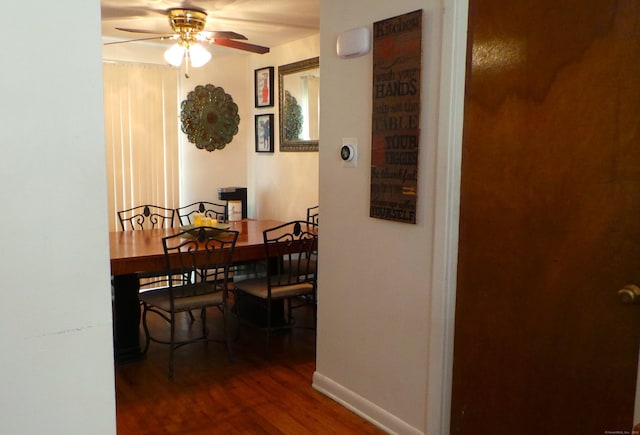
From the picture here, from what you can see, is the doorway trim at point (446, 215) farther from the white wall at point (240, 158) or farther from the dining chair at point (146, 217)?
the dining chair at point (146, 217)

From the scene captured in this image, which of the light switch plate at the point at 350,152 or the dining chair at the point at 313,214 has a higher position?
the light switch plate at the point at 350,152

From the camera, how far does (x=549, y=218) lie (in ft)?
5.49

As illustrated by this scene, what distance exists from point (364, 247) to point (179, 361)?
158 cm

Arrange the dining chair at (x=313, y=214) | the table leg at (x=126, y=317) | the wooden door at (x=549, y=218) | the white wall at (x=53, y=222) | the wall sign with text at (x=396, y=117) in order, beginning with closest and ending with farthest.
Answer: the white wall at (x=53, y=222) < the wooden door at (x=549, y=218) < the wall sign with text at (x=396, y=117) < the table leg at (x=126, y=317) < the dining chair at (x=313, y=214)

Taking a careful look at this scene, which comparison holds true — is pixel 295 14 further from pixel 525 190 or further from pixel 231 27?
pixel 525 190

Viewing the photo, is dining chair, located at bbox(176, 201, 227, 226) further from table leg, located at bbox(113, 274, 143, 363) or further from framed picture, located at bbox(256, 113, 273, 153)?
table leg, located at bbox(113, 274, 143, 363)

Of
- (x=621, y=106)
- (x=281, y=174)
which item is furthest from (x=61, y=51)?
(x=281, y=174)

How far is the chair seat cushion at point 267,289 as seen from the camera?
130 inches

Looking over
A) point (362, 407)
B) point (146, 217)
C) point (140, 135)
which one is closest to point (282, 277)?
point (362, 407)

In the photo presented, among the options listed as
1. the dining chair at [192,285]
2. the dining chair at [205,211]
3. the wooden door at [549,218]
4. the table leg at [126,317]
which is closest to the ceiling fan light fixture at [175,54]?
the dining chair at [192,285]

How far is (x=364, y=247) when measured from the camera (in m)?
2.46

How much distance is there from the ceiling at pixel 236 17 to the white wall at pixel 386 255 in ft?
3.63

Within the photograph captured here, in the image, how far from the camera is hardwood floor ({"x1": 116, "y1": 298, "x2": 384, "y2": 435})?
2.44 metres

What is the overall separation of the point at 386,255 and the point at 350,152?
1.76ft
